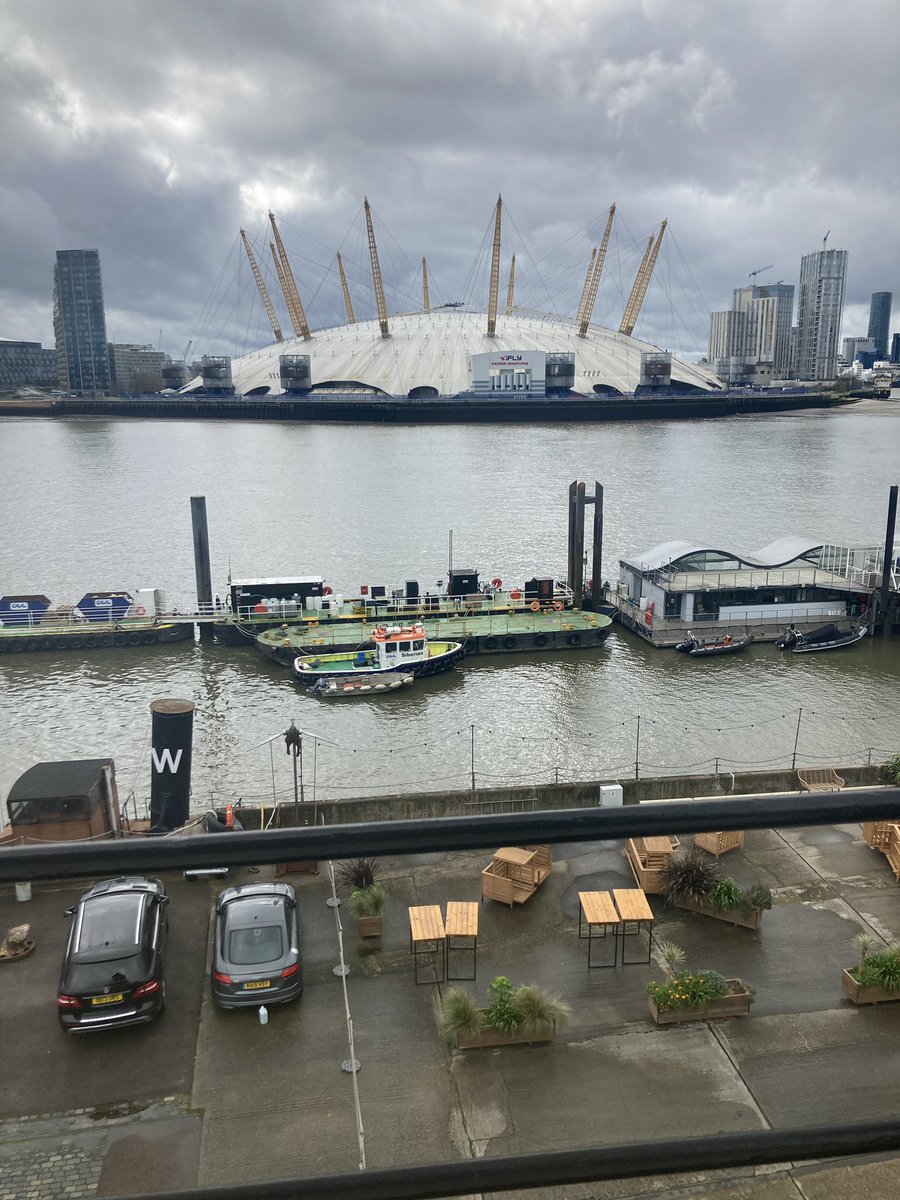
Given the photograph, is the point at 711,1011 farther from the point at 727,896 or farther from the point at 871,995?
the point at 727,896

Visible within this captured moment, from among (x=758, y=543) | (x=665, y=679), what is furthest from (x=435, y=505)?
(x=665, y=679)

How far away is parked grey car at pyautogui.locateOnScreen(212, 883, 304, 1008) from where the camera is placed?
16.0ft

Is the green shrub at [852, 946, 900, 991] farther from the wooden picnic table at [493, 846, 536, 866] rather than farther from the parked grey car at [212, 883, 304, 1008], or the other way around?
the parked grey car at [212, 883, 304, 1008]

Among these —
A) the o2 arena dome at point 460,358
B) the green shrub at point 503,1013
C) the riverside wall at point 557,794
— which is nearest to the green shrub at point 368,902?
the green shrub at point 503,1013

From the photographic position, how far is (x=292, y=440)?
67750mm

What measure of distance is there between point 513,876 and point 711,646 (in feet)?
49.9

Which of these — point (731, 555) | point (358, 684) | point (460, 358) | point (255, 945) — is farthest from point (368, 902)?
point (460, 358)

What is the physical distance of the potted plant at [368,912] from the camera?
5652 millimetres

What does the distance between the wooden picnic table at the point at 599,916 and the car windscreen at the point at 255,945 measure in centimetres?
178

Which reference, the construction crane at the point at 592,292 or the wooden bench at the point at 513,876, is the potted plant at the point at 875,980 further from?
the construction crane at the point at 592,292

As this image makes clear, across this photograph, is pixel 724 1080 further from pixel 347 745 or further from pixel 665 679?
pixel 665 679

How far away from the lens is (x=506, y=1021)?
4.54m

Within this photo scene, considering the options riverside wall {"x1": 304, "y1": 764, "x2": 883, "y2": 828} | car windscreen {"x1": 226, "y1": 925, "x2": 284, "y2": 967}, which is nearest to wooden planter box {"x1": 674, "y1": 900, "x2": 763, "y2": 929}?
car windscreen {"x1": 226, "y1": 925, "x2": 284, "y2": 967}

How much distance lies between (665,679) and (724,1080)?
1519cm
